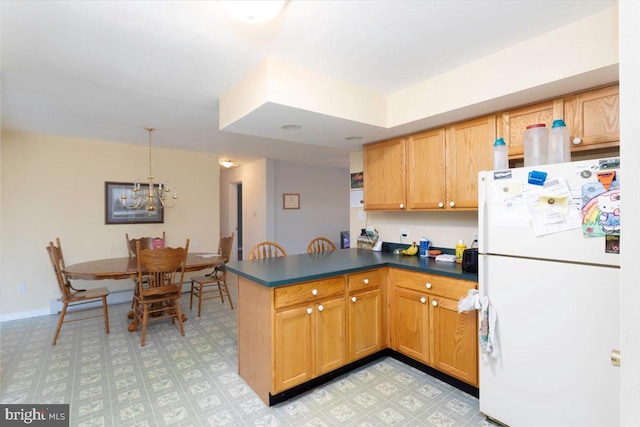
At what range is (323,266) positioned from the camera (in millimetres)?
2434

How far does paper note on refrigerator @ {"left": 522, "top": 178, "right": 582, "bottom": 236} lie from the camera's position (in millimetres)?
1564

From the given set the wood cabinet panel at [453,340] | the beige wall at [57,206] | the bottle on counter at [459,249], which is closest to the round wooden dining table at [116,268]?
the beige wall at [57,206]

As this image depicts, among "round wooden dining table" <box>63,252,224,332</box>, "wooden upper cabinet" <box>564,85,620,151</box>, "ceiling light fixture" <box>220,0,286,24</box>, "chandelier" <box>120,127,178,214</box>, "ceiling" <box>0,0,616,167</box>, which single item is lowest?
"round wooden dining table" <box>63,252,224,332</box>

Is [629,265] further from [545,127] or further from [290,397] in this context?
[290,397]

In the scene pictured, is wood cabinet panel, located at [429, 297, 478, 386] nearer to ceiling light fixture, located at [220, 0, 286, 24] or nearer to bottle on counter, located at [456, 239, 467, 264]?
bottle on counter, located at [456, 239, 467, 264]

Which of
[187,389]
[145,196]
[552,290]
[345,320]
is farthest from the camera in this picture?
[145,196]

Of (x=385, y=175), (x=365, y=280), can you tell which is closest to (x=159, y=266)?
(x=365, y=280)

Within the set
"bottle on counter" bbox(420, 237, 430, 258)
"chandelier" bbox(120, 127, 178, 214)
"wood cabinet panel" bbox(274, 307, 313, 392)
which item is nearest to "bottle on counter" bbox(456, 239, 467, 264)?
"bottle on counter" bbox(420, 237, 430, 258)

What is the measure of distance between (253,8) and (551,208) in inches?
71.3

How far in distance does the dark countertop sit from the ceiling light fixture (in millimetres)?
1439

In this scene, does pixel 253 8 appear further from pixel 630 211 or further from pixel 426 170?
pixel 426 170

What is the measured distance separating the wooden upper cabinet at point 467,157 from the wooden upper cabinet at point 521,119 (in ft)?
0.28

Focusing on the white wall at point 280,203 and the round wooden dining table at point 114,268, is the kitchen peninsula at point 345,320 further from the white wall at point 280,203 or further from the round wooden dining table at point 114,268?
the white wall at point 280,203

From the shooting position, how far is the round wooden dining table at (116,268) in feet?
10.0
